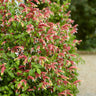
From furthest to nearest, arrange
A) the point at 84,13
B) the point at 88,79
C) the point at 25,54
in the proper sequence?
the point at 84,13 → the point at 88,79 → the point at 25,54

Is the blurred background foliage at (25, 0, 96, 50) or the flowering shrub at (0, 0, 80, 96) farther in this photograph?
the blurred background foliage at (25, 0, 96, 50)

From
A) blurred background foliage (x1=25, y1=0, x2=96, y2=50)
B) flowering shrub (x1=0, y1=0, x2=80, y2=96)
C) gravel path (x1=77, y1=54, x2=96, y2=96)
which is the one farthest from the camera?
blurred background foliage (x1=25, y1=0, x2=96, y2=50)

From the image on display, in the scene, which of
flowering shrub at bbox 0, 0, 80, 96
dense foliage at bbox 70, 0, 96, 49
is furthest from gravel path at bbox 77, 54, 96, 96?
dense foliage at bbox 70, 0, 96, 49

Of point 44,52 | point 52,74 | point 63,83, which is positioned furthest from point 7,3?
point 63,83

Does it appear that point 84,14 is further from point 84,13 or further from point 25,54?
point 25,54

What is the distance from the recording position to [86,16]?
892cm

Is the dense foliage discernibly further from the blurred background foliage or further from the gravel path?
the gravel path

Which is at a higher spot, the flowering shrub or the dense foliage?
the dense foliage

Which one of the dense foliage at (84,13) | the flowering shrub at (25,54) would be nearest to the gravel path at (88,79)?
the flowering shrub at (25,54)

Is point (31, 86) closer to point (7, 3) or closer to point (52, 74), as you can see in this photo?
point (52, 74)

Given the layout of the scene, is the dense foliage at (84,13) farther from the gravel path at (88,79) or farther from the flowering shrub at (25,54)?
the flowering shrub at (25,54)

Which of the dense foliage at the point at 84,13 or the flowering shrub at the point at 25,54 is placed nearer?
the flowering shrub at the point at 25,54

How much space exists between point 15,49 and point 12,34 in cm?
23

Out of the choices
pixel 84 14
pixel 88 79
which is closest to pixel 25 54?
pixel 88 79
